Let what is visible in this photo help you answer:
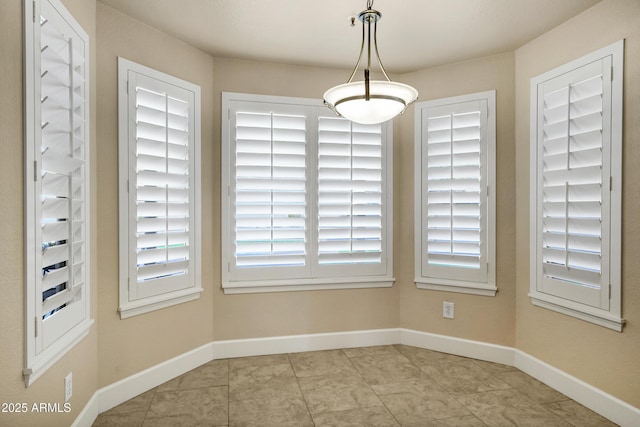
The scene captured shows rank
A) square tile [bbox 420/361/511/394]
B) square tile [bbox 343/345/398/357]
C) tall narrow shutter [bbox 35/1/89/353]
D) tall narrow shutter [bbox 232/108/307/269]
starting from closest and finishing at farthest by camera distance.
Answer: tall narrow shutter [bbox 35/1/89/353], square tile [bbox 420/361/511/394], tall narrow shutter [bbox 232/108/307/269], square tile [bbox 343/345/398/357]

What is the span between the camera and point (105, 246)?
2.56 meters

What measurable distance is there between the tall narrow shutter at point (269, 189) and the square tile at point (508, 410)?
172cm

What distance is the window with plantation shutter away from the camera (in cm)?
169

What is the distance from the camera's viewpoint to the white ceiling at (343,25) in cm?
253

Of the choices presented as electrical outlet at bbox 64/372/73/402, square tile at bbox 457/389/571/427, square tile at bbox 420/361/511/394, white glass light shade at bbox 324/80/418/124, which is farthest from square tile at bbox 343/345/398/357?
white glass light shade at bbox 324/80/418/124

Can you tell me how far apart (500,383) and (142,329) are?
2630mm

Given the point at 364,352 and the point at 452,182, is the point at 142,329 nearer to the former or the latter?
the point at 364,352

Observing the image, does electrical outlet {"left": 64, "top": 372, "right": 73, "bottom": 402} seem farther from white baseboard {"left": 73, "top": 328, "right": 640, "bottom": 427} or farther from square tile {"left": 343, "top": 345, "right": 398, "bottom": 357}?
square tile {"left": 343, "top": 345, "right": 398, "bottom": 357}

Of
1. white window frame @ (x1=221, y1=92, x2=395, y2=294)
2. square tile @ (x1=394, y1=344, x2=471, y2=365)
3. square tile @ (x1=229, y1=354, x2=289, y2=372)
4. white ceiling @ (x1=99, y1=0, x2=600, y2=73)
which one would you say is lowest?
square tile @ (x1=229, y1=354, x2=289, y2=372)

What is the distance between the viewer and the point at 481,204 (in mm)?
3359

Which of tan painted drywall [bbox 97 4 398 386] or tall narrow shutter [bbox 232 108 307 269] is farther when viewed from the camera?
tall narrow shutter [bbox 232 108 307 269]

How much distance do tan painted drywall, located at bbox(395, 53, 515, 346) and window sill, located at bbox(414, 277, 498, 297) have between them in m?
0.04

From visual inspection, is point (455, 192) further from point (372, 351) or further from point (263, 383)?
point (263, 383)

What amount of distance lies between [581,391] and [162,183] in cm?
320
